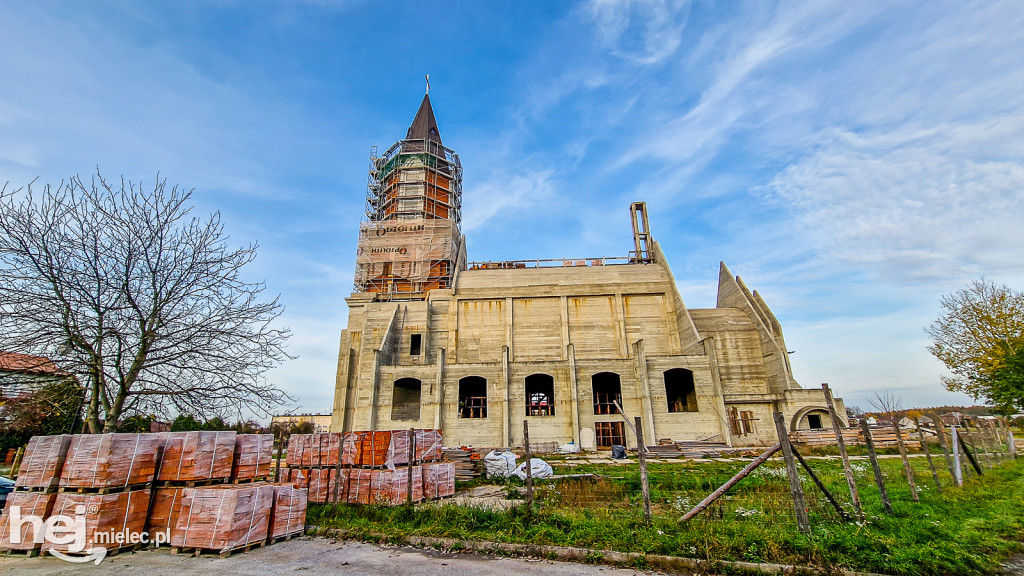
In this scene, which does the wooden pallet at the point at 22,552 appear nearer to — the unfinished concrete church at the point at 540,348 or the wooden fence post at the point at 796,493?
the wooden fence post at the point at 796,493

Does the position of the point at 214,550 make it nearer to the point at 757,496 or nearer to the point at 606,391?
the point at 757,496

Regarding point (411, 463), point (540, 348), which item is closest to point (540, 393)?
point (540, 348)

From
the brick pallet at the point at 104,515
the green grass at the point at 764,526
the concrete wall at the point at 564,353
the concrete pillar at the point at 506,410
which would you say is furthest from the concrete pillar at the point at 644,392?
the brick pallet at the point at 104,515

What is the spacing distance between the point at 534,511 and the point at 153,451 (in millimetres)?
5958

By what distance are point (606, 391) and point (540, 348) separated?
5.24 m

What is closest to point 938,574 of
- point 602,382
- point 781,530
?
point 781,530

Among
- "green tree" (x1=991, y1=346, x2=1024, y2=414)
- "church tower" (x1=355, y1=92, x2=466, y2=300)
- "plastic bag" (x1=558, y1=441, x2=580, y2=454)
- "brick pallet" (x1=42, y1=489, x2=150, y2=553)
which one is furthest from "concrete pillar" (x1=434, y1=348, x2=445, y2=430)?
"green tree" (x1=991, y1=346, x2=1024, y2=414)

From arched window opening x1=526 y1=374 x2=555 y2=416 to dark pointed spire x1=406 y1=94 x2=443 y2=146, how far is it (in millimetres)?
29832

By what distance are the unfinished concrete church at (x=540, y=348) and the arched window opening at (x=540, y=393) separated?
0.20 metres

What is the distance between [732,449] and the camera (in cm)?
2188

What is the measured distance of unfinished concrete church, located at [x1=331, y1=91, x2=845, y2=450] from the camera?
79.3 feet

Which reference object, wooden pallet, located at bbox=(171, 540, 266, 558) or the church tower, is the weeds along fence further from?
the church tower

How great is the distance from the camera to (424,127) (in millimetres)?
48562

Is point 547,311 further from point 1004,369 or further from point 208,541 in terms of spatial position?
point 208,541
